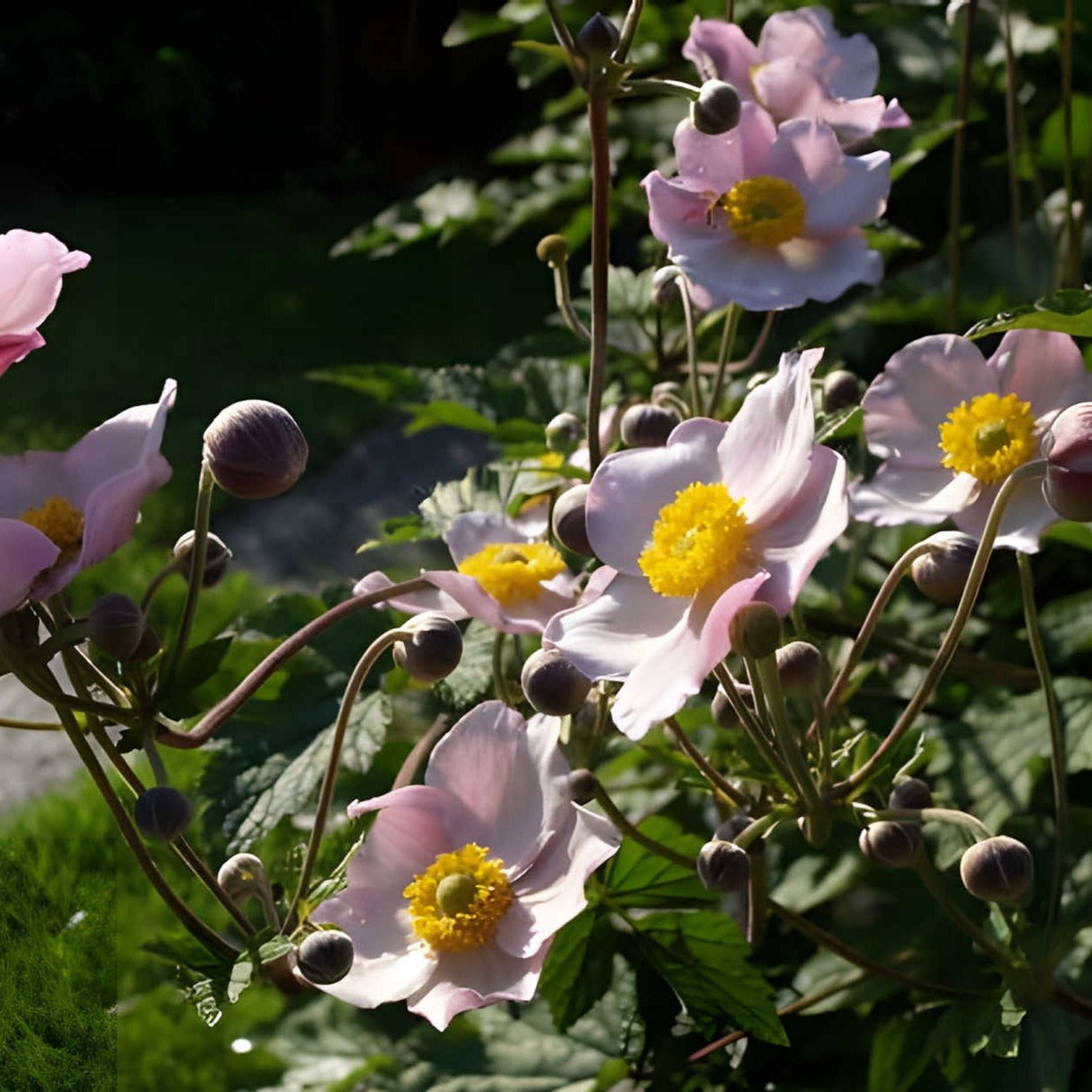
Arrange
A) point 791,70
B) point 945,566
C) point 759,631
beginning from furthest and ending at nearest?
point 791,70 < point 945,566 < point 759,631

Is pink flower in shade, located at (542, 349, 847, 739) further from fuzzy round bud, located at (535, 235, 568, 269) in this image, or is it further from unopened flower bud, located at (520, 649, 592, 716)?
fuzzy round bud, located at (535, 235, 568, 269)

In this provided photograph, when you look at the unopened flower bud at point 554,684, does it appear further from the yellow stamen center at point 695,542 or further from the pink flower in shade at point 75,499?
the pink flower in shade at point 75,499

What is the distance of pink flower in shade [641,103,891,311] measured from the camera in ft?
3.17

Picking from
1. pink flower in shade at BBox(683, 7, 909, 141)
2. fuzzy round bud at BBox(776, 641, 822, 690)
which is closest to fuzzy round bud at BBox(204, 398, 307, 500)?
fuzzy round bud at BBox(776, 641, 822, 690)

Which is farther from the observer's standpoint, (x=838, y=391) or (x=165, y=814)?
(x=838, y=391)

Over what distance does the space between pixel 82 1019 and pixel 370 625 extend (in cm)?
52

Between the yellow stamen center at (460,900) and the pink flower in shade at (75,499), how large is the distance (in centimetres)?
22

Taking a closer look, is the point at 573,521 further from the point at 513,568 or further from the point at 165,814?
the point at 165,814

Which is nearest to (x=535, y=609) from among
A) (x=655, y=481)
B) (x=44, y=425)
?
(x=655, y=481)

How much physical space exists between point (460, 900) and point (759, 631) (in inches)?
9.1

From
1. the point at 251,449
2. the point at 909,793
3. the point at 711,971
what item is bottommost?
the point at 711,971

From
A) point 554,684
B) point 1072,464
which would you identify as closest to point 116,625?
point 554,684

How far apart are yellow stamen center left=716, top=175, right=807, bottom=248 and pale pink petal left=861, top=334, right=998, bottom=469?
143 millimetres

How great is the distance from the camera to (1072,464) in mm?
620
